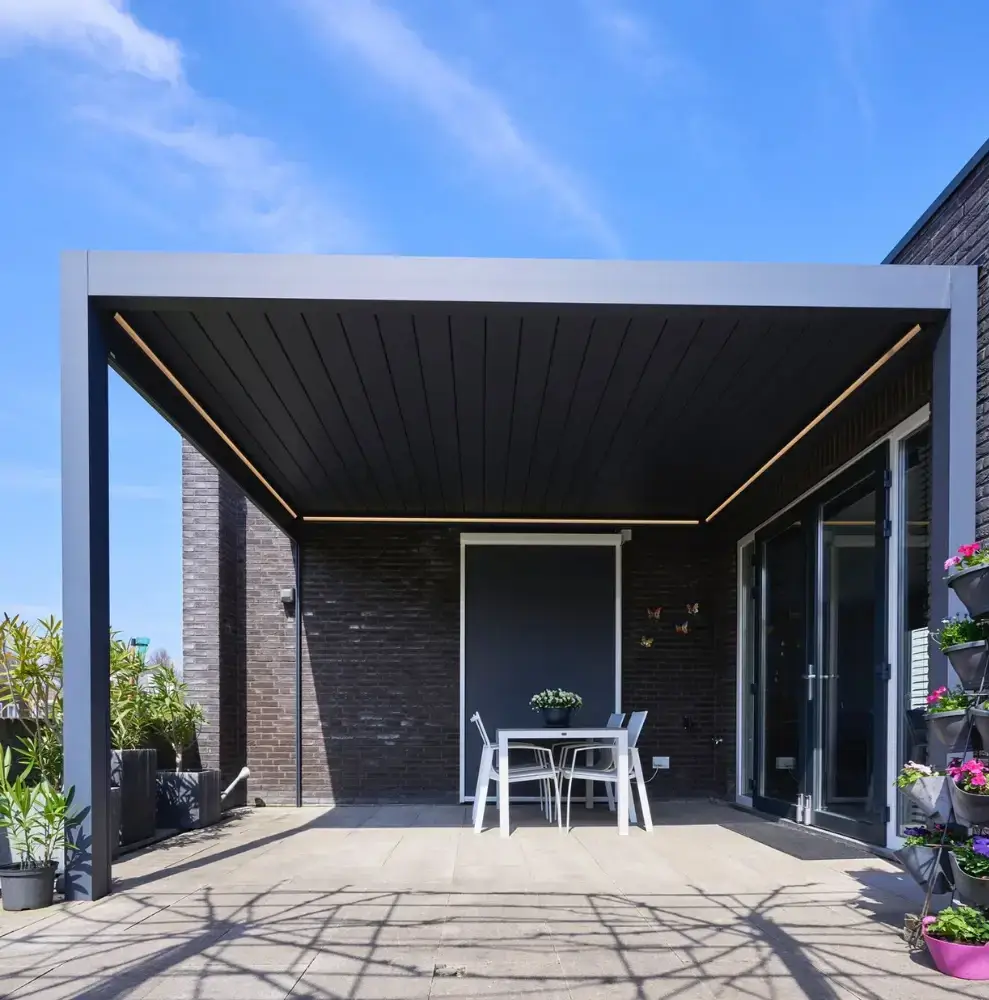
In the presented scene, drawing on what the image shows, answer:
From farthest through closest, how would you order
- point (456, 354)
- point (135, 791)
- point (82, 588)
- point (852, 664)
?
point (135, 791)
point (852, 664)
point (456, 354)
point (82, 588)

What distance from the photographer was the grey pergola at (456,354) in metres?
3.70

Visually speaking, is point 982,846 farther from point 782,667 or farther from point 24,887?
point 782,667

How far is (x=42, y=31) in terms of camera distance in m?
7.50

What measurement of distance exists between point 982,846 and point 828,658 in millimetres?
2992

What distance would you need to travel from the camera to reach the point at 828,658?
18.7 ft

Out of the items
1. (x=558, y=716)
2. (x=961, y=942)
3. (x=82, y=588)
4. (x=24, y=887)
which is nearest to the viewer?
(x=961, y=942)

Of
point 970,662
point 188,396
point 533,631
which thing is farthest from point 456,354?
point 533,631

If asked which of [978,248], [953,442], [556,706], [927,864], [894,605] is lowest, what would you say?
[556,706]

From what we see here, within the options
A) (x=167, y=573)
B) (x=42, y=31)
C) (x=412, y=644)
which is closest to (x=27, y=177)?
(x=42, y=31)

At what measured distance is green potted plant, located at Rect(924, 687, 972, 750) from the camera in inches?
122

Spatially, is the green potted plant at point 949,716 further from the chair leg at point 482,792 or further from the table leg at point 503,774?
the chair leg at point 482,792

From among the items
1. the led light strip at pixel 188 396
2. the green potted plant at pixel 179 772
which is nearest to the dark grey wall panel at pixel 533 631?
the led light strip at pixel 188 396

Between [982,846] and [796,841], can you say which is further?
[796,841]

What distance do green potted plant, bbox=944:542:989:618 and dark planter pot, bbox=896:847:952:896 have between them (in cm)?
83
